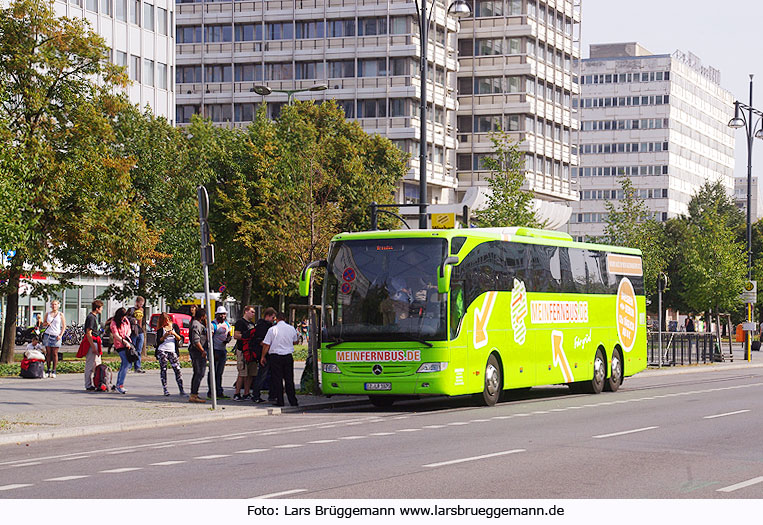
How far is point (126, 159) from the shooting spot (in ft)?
130

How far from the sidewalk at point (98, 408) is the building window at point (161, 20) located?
43627 millimetres

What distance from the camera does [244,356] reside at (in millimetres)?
24625

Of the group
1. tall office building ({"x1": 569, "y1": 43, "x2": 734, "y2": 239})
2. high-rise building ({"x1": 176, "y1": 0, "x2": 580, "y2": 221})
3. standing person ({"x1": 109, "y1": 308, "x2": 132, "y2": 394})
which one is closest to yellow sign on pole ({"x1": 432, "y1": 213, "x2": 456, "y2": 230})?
standing person ({"x1": 109, "y1": 308, "x2": 132, "y2": 394})

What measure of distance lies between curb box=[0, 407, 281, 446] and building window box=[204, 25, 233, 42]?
66.0 meters

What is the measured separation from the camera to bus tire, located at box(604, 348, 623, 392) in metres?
29.5

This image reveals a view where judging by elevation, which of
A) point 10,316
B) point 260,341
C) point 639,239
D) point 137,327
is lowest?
point 260,341

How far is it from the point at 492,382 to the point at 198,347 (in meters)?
5.39

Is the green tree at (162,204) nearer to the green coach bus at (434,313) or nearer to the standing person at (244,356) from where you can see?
the standing person at (244,356)

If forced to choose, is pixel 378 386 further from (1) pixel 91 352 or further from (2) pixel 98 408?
(1) pixel 91 352

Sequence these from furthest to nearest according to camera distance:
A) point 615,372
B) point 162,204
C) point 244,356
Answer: point 162,204 < point 615,372 < point 244,356

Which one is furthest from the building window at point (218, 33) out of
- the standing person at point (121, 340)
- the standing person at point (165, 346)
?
the standing person at point (165, 346)

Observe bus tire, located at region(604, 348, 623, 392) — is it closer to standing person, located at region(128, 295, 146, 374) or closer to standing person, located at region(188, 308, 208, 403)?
standing person, located at region(188, 308, 208, 403)

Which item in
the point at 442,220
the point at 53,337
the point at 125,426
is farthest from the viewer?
the point at 53,337

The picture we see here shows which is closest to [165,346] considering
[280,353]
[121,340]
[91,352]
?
[121,340]
